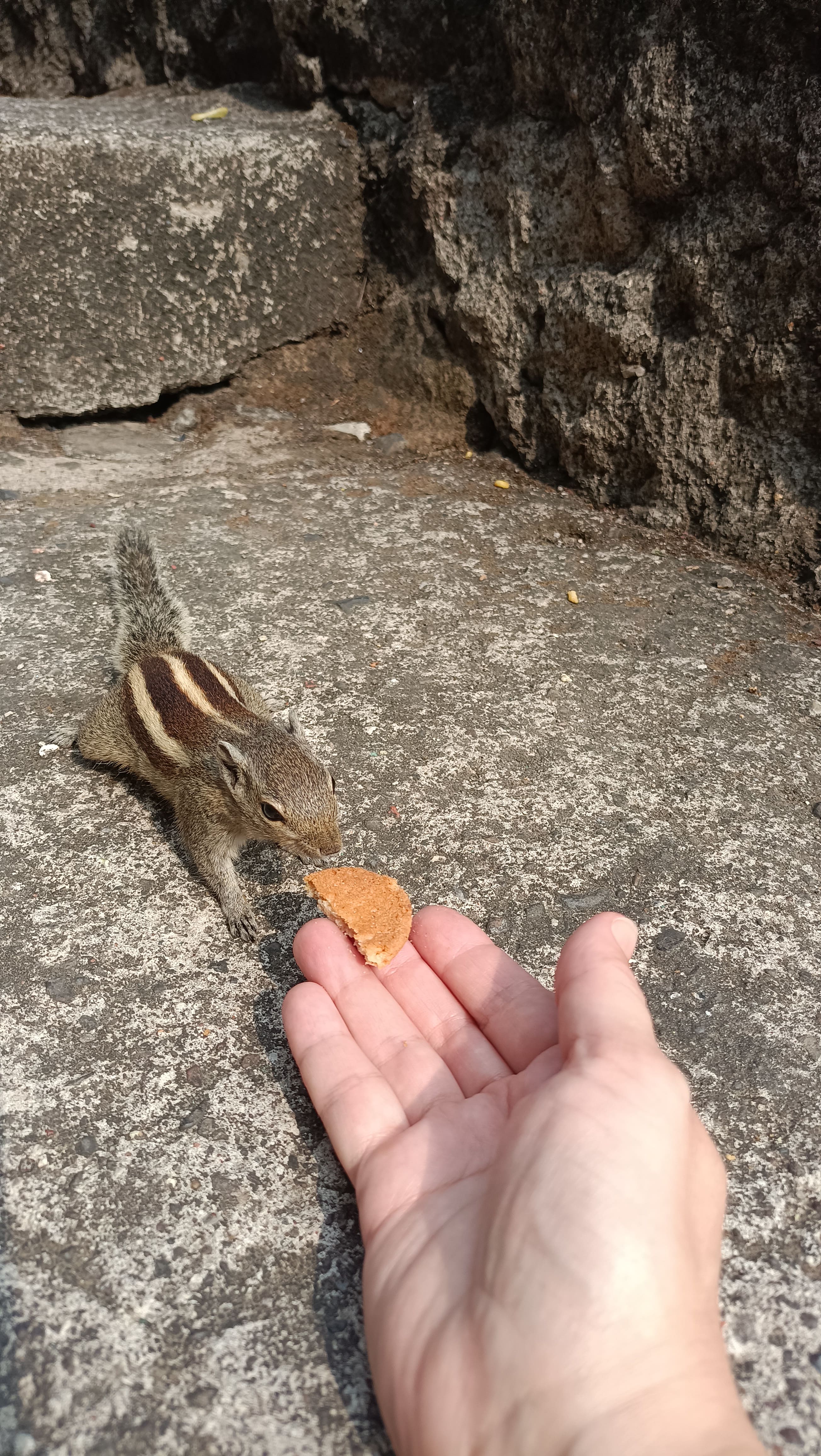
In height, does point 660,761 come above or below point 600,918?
below

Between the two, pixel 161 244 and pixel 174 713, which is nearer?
pixel 174 713

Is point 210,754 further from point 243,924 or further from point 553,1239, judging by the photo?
point 553,1239

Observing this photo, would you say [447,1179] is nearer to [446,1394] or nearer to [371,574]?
[446,1394]

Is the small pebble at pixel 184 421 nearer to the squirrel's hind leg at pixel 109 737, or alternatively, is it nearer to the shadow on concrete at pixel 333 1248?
the squirrel's hind leg at pixel 109 737

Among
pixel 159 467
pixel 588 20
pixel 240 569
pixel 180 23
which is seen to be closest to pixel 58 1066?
pixel 240 569

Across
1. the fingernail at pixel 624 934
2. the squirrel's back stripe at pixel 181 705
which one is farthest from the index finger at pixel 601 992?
the squirrel's back stripe at pixel 181 705

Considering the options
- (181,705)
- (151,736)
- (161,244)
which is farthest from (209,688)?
(161,244)
